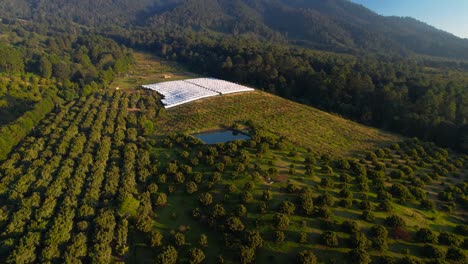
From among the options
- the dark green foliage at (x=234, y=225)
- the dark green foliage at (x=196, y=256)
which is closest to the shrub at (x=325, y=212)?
the dark green foliage at (x=234, y=225)

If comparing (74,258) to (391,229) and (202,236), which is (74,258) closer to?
(202,236)

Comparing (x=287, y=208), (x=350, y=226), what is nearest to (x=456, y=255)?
(x=350, y=226)

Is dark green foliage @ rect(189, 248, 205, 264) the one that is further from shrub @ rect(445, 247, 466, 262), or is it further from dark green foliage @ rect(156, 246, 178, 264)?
shrub @ rect(445, 247, 466, 262)

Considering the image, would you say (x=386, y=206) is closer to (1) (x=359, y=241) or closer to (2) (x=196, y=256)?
(1) (x=359, y=241)

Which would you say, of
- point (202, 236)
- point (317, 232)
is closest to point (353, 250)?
point (317, 232)

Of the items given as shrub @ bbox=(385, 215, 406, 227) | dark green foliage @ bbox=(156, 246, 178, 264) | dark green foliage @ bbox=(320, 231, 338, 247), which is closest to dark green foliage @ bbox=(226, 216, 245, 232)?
dark green foliage @ bbox=(156, 246, 178, 264)

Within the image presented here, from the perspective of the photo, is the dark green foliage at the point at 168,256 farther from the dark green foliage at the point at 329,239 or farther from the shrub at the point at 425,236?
the shrub at the point at 425,236
